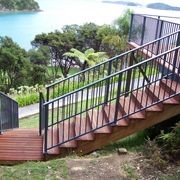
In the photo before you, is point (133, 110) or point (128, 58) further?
point (128, 58)

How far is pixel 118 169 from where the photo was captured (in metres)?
5.09

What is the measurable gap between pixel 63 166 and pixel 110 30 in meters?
22.1

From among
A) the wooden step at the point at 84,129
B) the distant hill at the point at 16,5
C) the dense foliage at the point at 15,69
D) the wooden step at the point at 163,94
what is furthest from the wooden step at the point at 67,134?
the distant hill at the point at 16,5

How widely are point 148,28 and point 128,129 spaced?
223 inches

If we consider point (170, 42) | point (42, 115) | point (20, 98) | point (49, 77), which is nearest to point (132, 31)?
point (170, 42)

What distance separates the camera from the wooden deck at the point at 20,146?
590cm

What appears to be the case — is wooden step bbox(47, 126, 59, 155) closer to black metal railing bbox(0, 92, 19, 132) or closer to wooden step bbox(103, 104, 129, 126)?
wooden step bbox(103, 104, 129, 126)

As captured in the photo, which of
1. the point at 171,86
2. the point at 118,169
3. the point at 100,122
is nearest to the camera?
the point at 118,169

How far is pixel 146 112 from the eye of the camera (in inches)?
234

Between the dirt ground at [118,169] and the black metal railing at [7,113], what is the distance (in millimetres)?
2528

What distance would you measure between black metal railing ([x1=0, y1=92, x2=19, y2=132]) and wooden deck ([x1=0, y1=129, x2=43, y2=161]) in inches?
16.7

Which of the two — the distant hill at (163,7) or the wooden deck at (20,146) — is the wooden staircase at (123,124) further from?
the distant hill at (163,7)

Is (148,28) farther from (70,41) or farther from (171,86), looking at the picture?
(70,41)

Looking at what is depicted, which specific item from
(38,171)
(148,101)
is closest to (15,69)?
(148,101)
